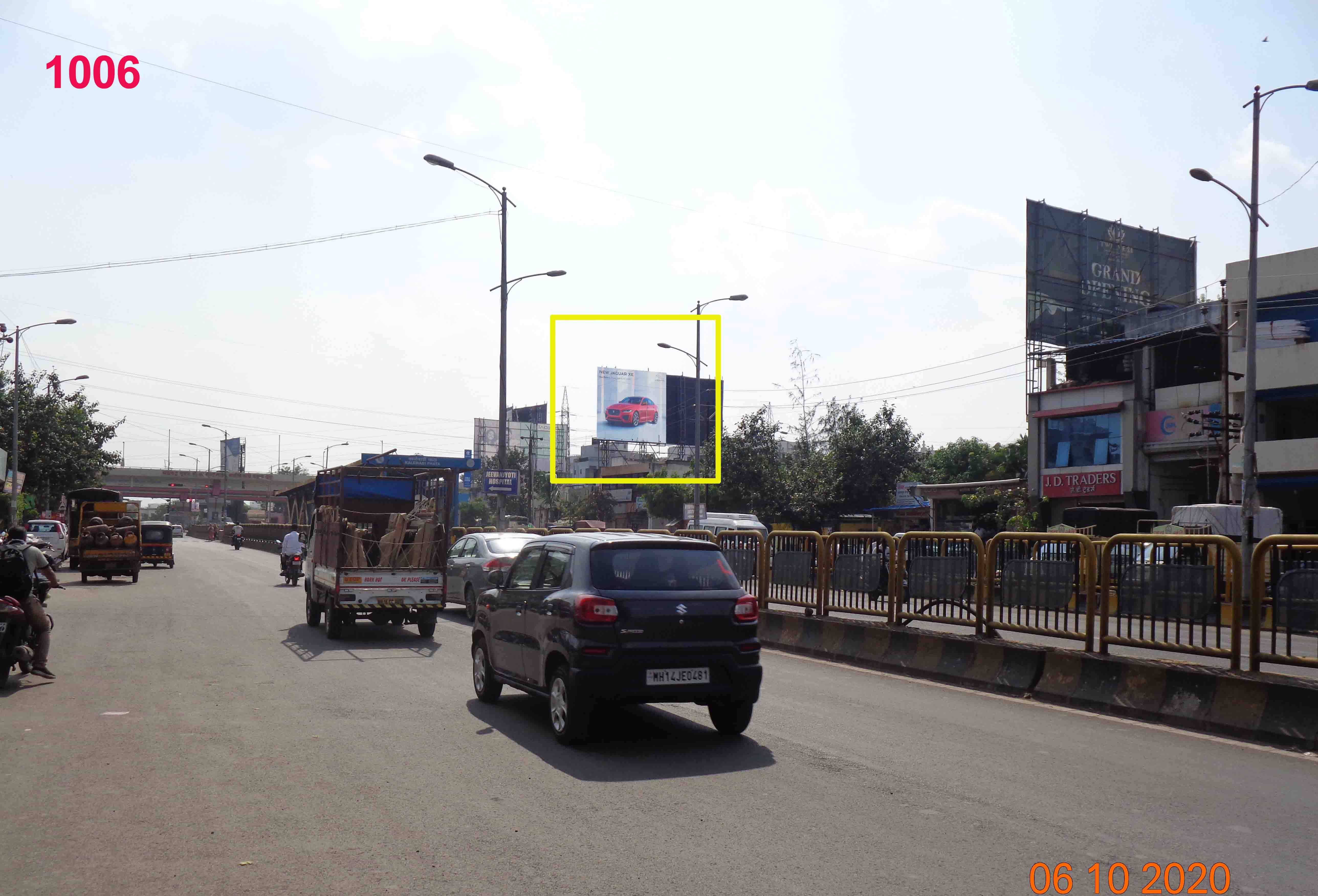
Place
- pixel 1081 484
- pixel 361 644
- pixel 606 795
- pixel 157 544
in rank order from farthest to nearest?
pixel 1081 484 < pixel 157 544 < pixel 361 644 < pixel 606 795

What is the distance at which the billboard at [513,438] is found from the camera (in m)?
115

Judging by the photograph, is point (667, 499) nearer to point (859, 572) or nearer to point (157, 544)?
point (157, 544)

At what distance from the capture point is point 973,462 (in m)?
72.9

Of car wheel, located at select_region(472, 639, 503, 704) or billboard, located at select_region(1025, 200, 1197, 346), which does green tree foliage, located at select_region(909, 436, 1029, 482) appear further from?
car wheel, located at select_region(472, 639, 503, 704)

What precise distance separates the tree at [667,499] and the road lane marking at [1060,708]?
50.3m

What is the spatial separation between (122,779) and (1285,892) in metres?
6.75

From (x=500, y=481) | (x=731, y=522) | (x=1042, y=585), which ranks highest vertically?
(x=500, y=481)

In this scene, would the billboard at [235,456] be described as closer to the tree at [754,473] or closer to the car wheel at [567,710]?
the tree at [754,473]

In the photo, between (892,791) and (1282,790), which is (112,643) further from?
(1282,790)

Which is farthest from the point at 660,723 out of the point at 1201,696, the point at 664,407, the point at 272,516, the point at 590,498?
the point at 272,516

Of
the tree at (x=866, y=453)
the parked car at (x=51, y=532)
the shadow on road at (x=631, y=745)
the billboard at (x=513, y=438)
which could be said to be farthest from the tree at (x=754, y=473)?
the billboard at (x=513, y=438)

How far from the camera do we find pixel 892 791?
6637 millimetres

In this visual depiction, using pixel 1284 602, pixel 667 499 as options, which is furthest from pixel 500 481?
pixel 667 499

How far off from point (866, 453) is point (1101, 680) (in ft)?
151
